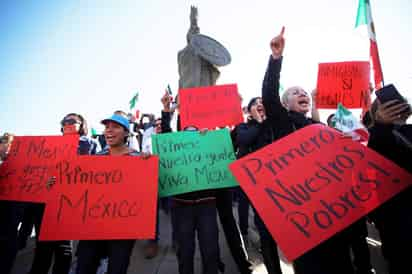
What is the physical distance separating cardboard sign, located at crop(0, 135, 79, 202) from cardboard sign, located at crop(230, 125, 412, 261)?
6.16 ft

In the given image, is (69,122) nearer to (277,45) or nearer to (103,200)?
(103,200)

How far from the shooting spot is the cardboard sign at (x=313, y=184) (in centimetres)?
137

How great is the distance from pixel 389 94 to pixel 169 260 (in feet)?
11.9

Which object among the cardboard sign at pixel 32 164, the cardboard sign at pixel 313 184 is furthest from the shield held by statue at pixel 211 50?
the cardboard sign at pixel 313 184

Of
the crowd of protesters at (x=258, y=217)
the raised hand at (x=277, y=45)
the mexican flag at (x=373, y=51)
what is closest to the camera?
the crowd of protesters at (x=258, y=217)

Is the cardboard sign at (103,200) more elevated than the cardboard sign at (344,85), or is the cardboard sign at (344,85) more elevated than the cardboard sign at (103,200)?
the cardboard sign at (344,85)

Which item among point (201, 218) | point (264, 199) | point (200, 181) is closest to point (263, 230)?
point (201, 218)

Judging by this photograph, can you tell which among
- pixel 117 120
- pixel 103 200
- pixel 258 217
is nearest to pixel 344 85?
pixel 258 217

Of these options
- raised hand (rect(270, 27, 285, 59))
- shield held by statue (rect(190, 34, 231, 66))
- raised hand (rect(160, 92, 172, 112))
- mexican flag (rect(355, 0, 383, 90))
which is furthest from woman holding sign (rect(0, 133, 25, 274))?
shield held by statue (rect(190, 34, 231, 66))

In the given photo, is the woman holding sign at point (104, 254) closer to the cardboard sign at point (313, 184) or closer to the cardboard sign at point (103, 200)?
the cardboard sign at point (103, 200)

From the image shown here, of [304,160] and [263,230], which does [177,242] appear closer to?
[263,230]

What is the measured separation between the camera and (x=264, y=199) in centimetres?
149

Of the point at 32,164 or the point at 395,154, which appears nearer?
the point at 395,154

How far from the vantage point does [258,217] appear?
2.51 m
